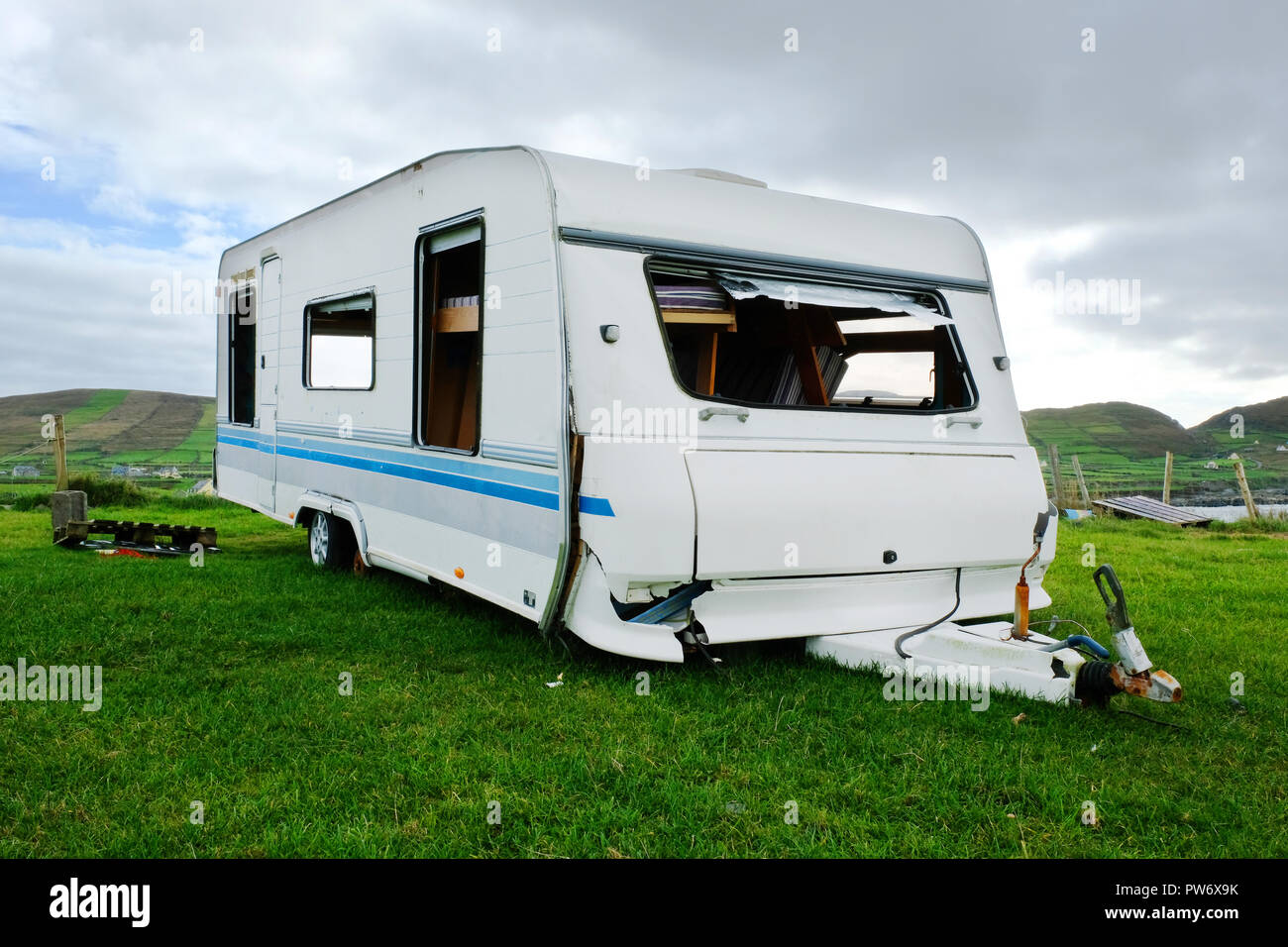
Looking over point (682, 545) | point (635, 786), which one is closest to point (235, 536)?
point (682, 545)

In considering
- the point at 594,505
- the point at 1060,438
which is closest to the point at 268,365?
the point at 594,505

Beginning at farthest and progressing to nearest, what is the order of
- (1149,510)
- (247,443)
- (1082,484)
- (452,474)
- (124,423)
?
(124,423), (1082,484), (1149,510), (247,443), (452,474)

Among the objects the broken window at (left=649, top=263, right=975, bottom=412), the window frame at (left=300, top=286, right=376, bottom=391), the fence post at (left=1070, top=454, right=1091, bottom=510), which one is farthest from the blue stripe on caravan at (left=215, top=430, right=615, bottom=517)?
the fence post at (left=1070, top=454, right=1091, bottom=510)

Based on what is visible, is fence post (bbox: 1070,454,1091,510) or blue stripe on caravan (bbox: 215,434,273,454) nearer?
blue stripe on caravan (bbox: 215,434,273,454)

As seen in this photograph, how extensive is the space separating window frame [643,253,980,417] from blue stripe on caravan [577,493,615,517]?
0.71m

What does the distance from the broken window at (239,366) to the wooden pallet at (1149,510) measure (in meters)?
13.4

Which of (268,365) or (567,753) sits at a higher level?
(268,365)

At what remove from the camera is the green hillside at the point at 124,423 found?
84.9ft

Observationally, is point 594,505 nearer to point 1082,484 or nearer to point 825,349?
point 825,349

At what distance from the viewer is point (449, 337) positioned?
6.99 m

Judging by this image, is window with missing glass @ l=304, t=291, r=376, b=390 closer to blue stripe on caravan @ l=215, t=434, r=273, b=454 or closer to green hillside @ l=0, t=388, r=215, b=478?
blue stripe on caravan @ l=215, t=434, r=273, b=454

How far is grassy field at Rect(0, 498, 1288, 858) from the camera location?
3.19 meters

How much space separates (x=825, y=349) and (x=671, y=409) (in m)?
2.40

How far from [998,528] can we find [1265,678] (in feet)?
4.93
